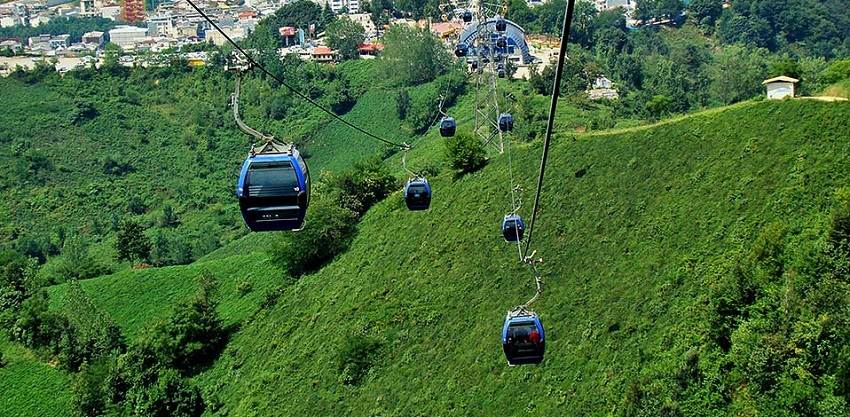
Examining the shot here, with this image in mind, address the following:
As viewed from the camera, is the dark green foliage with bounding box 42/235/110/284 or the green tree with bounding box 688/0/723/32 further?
the green tree with bounding box 688/0/723/32

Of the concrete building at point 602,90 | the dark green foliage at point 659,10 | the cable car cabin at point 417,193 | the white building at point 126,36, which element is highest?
the cable car cabin at point 417,193

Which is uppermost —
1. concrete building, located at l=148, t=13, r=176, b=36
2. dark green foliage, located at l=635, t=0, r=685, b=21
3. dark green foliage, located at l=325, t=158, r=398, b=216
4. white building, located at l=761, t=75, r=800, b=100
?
white building, located at l=761, t=75, r=800, b=100

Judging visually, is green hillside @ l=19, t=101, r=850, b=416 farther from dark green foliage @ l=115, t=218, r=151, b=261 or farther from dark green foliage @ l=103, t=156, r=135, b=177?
dark green foliage @ l=103, t=156, r=135, b=177

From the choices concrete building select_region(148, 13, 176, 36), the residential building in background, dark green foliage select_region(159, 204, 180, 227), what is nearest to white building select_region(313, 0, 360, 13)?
concrete building select_region(148, 13, 176, 36)

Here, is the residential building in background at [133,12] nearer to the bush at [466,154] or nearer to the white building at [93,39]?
the white building at [93,39]

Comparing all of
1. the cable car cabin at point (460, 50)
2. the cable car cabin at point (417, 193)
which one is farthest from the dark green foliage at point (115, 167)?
the cable car cabin at point (417, 193)

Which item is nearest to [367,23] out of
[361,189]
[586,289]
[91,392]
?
[361,189]

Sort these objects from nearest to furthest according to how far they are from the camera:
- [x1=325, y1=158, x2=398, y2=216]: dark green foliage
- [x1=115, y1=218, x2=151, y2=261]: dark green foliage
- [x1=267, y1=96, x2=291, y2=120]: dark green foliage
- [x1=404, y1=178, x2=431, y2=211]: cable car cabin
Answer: [x1=404, y1=178, x2=431, y2=211]: cable car cabin < [x1=325, y1=158, x2=398, y2=216]: dark green foliage < [x1=115, y1=218, x2=151, y2=261]: dark green foliage < [x1=267, y1=96, x2=291, y2=120]: dark green foliage
